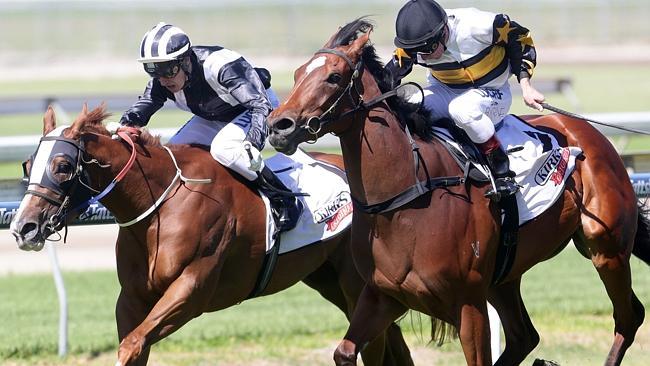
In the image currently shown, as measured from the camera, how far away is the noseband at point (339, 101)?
5.20 meters

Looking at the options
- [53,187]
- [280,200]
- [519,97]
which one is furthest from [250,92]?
[519,97]

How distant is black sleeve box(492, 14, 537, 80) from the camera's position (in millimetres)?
5988

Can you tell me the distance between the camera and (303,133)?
5164 millimetres

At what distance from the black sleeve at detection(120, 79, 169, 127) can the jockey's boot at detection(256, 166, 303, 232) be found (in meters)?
0.74

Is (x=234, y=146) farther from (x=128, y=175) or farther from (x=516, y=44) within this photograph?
(x=516, y=44)

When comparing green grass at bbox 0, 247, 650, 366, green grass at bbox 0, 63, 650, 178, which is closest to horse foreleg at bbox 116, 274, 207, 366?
green grass at bbox 0, 247, 650, 366

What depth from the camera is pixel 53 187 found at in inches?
217

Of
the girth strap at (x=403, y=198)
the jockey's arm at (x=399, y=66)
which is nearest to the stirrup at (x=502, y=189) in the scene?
the girth strap at (x=403, y=198)

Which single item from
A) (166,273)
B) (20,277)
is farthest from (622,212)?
(20,277)

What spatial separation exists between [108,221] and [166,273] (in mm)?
1317

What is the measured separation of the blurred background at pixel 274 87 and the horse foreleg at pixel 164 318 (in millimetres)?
1570

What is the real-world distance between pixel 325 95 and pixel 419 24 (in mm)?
699

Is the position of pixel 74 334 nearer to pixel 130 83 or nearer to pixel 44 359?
pixel 44 359

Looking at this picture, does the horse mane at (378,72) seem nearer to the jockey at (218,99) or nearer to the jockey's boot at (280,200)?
the jockey at (218,99)
